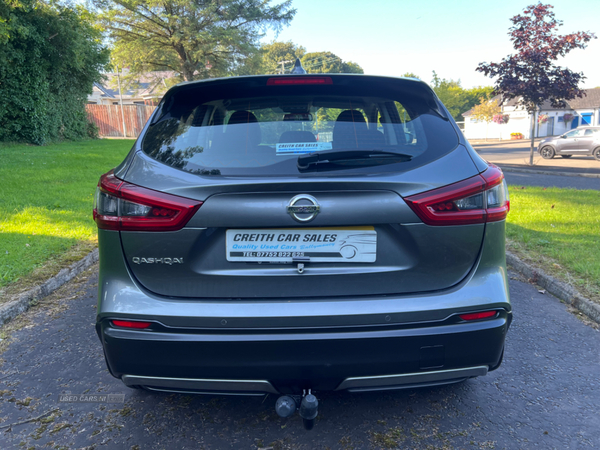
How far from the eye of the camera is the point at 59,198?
8.24 meters

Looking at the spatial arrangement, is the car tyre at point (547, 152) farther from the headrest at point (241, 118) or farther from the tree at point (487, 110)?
the tree at point (487, 110)

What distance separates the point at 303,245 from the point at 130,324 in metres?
0.81

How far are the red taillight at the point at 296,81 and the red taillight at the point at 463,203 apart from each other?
0.85m

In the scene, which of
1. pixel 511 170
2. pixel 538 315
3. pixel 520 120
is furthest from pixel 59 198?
pixel 520 120

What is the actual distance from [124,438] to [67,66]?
24.9m

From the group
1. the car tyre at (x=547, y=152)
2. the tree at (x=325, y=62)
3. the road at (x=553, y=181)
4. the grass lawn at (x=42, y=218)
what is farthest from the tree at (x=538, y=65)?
the tree at (x=325, y=62)

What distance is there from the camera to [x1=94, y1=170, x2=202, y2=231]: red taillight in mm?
1961

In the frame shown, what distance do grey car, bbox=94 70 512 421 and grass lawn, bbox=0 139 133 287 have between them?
3068 millimetres

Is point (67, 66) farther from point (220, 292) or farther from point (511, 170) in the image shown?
point (220, 292)

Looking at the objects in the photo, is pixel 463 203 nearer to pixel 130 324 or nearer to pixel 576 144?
pixel 130 324

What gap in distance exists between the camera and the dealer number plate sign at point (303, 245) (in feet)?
6.42

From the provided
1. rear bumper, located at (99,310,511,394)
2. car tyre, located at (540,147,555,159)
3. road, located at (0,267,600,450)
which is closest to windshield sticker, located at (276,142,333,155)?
rear bumper, located at (99,310,511,394)

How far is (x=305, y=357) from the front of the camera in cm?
195

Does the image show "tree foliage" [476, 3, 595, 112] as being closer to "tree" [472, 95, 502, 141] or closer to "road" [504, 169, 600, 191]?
"road" [504, 169, 600, 191]
